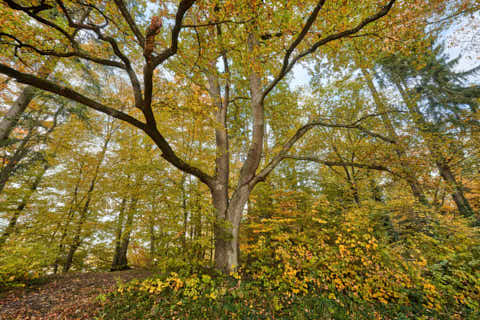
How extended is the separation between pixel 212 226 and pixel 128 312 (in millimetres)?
2130

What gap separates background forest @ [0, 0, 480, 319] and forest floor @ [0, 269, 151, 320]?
0.90 ft

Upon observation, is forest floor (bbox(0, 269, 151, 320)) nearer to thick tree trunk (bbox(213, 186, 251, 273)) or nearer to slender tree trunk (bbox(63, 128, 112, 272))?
slender tree trunk (bbox(63, 128, 112, 272))

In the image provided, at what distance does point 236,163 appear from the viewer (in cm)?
1009

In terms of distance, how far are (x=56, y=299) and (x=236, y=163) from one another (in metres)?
8.02

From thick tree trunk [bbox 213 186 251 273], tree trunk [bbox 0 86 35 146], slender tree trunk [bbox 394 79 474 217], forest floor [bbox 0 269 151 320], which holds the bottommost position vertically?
forest floor [bbox 0 269 151 320]

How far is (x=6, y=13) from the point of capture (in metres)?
2.76

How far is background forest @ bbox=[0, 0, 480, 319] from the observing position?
3.01 metres

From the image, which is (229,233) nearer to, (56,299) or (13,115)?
(56,299)

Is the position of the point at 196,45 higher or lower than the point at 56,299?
higher

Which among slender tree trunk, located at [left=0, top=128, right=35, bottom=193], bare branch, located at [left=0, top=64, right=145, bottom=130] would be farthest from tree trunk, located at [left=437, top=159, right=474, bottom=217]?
slender tree trunk, located at [left=0, top=128, right=35, bottom=193]

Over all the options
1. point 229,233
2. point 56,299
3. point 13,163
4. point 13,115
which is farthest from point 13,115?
point 229,233

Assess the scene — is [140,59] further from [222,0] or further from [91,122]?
[91,122]

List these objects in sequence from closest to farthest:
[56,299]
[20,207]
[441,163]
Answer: [56,299]
[441,163]
[20,207]

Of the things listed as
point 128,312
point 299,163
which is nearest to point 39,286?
point 128,312
